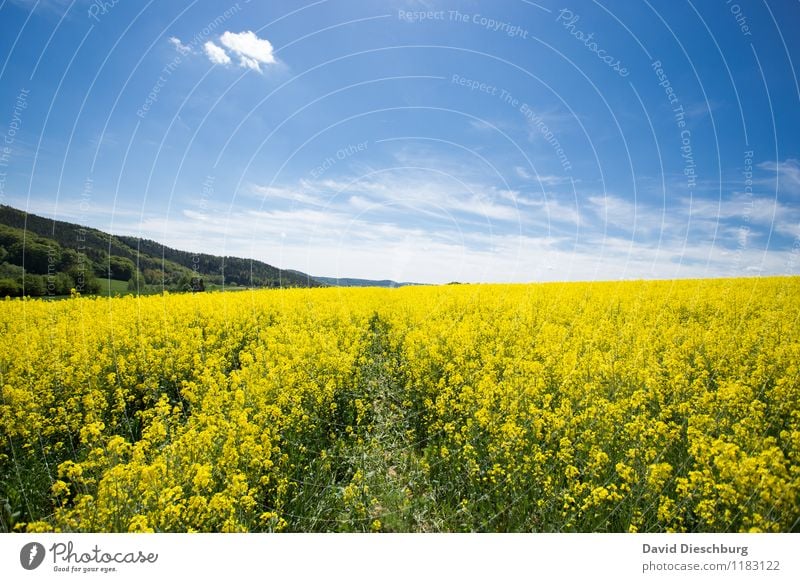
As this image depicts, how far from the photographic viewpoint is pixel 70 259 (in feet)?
33.9

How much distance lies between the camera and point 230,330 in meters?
12.0

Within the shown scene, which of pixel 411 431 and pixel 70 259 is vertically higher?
pixel 70 259

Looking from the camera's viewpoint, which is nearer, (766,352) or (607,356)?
(766,352)

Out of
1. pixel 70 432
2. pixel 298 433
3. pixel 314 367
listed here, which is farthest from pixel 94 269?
pixel 298 433

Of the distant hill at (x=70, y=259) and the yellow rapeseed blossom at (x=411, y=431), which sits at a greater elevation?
the distant hill at (x=70, y=259)

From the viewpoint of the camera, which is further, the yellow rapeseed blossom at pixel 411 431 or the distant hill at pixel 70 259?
the distant hill at pixel 70 259

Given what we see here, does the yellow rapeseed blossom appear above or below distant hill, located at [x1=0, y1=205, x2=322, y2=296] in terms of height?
below

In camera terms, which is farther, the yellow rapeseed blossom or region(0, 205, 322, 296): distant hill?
region(0, 205, 322, 296): distant hill

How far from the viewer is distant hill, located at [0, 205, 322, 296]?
749cm

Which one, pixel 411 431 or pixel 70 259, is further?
pixel 70 259

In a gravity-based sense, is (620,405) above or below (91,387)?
above

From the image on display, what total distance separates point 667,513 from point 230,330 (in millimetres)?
12187

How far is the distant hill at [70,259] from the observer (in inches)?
295
